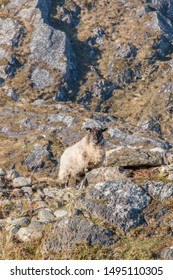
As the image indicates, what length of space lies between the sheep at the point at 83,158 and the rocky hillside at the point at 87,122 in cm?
56

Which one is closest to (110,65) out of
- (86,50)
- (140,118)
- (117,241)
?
(86,50)

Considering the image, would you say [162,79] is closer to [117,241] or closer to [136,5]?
[136,5]

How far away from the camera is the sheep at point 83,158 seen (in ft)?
62.6

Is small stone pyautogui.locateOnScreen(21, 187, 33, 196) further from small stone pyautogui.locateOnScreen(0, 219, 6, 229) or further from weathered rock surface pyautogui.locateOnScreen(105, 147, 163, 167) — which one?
weathered rock surface pyautogui.locateOnScreen(105, 147, 163, 167)

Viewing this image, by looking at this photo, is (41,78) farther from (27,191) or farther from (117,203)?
(117,203)

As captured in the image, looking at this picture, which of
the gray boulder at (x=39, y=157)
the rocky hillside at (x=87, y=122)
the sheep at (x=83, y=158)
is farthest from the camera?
the gray boulder at (x=39, y=157)

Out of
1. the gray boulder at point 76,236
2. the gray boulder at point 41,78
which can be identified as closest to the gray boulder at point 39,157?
the gray boulder at point 41,78

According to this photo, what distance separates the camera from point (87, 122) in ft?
337

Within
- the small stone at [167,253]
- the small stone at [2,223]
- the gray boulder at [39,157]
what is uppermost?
the small stone at [167,253]

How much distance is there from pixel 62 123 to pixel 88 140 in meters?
86.7

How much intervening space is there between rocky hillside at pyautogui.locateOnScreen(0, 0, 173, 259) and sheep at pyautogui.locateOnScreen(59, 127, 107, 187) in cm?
56

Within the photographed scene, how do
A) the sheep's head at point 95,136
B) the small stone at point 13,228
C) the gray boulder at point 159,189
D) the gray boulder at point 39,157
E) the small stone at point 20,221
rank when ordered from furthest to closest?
the gray boulder at point 39,157 → the sheep's head at point 95,136 → the gray boulder at point 159,189 → the small stone at point 20,221 → the small stone at point 13,228

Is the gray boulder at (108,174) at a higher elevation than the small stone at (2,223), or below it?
higher

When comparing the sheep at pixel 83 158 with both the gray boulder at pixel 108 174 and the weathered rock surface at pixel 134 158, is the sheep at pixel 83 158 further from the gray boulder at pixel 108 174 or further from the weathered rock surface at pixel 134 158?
the gray boulder at pixel 108 174
